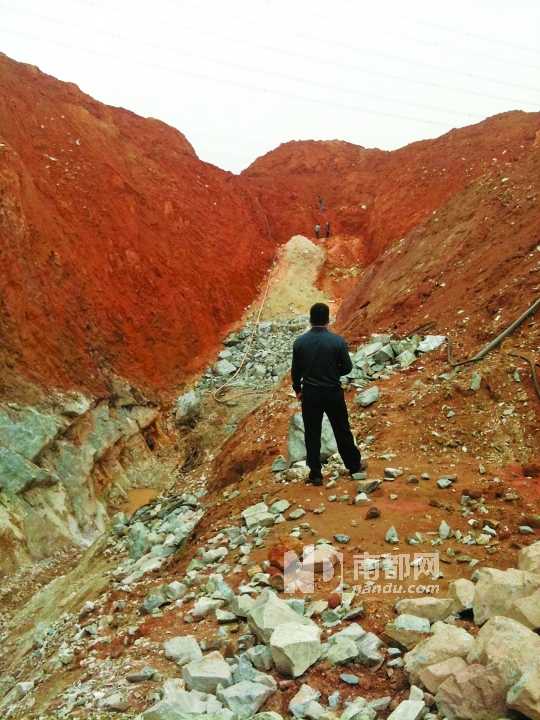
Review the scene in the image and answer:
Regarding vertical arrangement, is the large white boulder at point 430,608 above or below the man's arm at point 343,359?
below

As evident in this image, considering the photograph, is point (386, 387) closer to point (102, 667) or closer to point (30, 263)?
point (102, 667)

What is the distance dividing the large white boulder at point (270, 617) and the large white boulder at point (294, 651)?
177mm

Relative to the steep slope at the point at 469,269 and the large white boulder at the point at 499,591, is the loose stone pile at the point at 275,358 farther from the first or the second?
the large white boulder at the point at 499,591

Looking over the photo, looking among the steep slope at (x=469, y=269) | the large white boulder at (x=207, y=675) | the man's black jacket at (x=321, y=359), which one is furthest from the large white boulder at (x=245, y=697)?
the steep slope at (x=469, y=269)

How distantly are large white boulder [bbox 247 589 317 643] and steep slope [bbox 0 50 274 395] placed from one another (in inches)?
386

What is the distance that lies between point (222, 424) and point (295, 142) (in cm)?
2486

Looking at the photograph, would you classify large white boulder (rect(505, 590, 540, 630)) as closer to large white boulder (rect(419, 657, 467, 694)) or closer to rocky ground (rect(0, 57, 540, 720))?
rocky ground (rect(0, 57, 540, 720))

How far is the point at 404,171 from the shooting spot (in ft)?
95.8

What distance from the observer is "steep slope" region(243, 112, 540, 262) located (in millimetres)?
26125

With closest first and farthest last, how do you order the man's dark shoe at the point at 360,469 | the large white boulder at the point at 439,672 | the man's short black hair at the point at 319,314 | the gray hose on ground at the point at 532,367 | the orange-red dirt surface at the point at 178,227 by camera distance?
the large white boulder at the point at 439,672 → the man's short black hair at the point at 319,314 → the man's dark shoe at the point at 360,469 → the gray hose on ground at the point at 532,367 → the orange-red dirt surface at the point at 178,227

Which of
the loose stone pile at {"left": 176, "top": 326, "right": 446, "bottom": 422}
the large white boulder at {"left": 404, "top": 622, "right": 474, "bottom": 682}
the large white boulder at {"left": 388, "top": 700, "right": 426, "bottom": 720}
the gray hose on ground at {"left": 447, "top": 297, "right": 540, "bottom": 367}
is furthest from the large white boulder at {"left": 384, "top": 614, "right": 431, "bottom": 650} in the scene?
the gray hose on ground at {"left": 447, "top": 297, "right": 540, "bottom": 367}

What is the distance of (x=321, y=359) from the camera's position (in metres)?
6.31

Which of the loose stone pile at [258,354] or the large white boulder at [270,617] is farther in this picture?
the loose stone pile at [258,354]

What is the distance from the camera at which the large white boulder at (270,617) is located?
410cm
